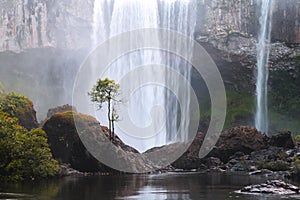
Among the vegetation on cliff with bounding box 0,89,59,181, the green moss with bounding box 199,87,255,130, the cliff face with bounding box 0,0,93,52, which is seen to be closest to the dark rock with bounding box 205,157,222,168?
the vegetation on cliff with bounding box 0,89,59,181

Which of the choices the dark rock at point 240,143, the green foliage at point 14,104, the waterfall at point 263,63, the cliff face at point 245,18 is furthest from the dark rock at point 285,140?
the green foliage at point 14,104

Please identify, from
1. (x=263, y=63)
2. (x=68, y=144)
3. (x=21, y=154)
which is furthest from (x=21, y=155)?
(x=263, y=63)

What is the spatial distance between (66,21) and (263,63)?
3139cm

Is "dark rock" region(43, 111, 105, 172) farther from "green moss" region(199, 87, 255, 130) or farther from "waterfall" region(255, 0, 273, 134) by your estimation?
"waterfall" region(255, 0, 273, 134)

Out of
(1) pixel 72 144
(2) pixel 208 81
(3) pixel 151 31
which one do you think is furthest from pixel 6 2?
(1) pixel 72 144

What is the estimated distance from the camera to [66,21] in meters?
72.4

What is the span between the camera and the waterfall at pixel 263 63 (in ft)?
220

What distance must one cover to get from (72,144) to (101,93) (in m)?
5.77

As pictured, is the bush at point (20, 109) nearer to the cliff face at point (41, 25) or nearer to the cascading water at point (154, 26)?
the cascading water at point (154, 26)

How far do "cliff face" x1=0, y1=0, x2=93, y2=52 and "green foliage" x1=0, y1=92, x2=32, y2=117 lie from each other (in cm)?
2345

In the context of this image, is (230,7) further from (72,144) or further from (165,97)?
(72,144)

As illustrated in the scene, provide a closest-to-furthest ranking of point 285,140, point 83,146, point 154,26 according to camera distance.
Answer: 1. point 83,146
2. point 285,140
3. point 154,26

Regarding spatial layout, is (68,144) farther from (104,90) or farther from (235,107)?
(235,107)

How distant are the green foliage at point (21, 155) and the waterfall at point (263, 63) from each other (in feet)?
138
